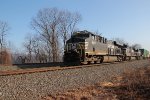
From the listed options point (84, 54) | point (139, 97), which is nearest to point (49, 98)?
point (139, 97)

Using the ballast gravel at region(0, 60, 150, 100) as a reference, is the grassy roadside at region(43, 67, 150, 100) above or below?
below

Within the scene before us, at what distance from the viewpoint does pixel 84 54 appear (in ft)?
81.7

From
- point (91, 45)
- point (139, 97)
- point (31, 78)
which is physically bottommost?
point (139, 97)

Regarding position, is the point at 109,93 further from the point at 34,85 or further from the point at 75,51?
the point at 75,51

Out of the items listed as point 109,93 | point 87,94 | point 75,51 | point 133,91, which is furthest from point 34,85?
point 75,51

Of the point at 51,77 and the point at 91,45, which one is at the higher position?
the point at 91,45

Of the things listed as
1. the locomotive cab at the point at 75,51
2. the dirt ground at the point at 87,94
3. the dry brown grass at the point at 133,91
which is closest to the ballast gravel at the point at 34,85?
the dirt ground at the point at 87,94

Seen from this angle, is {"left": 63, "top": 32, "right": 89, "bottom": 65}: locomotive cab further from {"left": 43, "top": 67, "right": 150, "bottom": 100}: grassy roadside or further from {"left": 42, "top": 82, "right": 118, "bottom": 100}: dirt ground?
{"left": 42, "top": 82, "right": 118, "bottom": 100}: dirt ground

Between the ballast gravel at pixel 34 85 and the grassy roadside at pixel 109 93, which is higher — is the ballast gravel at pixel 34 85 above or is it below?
above

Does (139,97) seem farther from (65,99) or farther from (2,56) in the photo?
(2,56)

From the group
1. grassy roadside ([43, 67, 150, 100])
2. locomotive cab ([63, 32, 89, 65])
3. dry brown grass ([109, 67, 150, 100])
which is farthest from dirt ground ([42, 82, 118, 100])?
locomotive cab ([63, 32, 89, 65])

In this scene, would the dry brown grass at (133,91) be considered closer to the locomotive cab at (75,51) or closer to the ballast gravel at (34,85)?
the ballast gravel at (34,85)

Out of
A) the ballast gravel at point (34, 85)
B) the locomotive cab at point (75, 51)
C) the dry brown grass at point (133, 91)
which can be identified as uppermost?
the locomotive cab at point (75, 51)

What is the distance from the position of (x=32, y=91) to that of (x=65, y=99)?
4.36 ft
